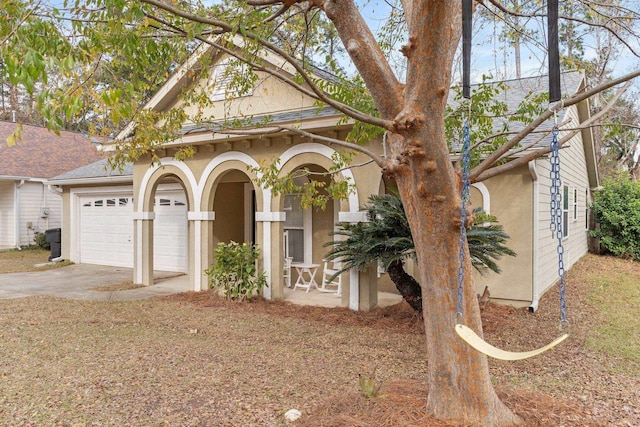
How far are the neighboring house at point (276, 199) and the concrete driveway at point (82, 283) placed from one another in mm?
716

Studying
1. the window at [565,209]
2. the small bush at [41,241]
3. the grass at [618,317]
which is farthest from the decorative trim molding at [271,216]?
the small bush at [41,241]

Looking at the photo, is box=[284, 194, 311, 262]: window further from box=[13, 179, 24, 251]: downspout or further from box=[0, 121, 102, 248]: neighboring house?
box=[13, 179, 24, 251]: downspout

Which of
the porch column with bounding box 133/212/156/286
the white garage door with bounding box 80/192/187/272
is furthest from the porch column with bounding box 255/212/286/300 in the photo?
the white garage door with bounding box 80/192/187/272

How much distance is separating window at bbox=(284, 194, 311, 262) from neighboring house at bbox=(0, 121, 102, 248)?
11.0 m

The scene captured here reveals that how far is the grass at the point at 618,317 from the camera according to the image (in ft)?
18.6

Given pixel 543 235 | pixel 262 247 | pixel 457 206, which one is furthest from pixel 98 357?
pixel 543 235

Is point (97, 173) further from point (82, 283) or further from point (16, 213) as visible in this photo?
point (16, 213)

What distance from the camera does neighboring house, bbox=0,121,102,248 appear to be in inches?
718

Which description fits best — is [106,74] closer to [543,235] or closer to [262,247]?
[262,247]

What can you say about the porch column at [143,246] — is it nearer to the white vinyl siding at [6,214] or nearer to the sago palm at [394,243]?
the sago palm at [394,243]

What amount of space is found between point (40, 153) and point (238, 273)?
1674 centimetres

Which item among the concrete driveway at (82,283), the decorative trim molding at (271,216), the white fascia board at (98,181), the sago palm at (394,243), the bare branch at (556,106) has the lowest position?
the concrete driveway at (82,283)

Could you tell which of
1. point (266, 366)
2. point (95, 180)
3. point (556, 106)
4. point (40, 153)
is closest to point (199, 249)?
point (266, 366)

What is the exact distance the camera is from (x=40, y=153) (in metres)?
20.3
